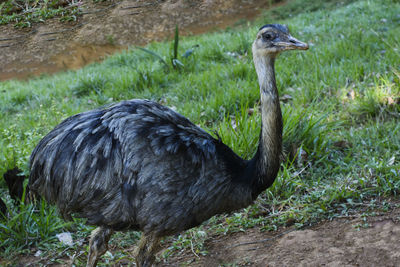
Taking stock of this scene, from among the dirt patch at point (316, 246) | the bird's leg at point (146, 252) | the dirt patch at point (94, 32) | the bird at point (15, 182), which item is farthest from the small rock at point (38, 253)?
the dirt patch at point (94, 32)

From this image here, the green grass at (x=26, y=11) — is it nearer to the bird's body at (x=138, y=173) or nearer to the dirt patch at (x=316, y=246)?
the bird's body at (x=138, y=173)

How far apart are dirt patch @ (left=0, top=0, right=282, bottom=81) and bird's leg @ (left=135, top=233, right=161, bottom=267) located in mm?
1700

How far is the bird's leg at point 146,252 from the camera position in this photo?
3016 mm

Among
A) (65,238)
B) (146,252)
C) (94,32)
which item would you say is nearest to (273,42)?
(146,252)

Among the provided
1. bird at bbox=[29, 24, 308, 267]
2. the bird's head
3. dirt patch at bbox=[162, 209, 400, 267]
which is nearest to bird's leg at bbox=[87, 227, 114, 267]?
bird at bbox=[29, 24, 308, 267]

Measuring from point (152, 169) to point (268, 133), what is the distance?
0.70 meters

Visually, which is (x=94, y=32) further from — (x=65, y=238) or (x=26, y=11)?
(x=65, y=238)

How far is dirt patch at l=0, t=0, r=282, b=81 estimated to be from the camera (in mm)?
3617

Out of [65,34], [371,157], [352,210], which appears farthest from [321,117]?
[65,34]

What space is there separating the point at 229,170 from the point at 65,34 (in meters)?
1.77

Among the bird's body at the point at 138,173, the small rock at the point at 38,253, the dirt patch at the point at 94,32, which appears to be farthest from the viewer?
the dirt patch at the point at 94,32

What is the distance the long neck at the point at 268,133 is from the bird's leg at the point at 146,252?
718 mm

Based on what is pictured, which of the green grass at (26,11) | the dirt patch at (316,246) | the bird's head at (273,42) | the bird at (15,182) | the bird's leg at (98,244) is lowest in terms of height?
the dirt patch at (316,246)

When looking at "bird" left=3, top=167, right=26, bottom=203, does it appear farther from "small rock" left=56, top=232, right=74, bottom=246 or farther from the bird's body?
the bird's body
